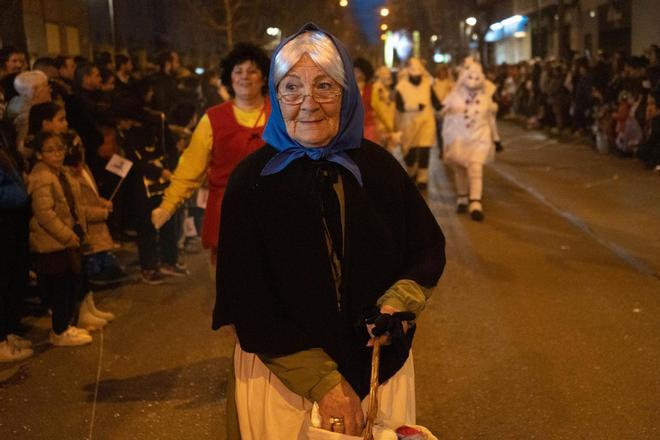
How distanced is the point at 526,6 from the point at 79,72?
34350 mm

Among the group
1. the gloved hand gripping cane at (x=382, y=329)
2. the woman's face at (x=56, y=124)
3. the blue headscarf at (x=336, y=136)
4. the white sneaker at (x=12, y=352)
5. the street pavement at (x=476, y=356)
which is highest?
the blue headscarf at (x=336, y=136)

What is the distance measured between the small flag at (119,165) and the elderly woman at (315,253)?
535cm

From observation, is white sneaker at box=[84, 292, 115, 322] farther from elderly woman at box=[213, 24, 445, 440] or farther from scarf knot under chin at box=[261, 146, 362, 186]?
scarf knot under chin at box=[261, 146, 362, 186]

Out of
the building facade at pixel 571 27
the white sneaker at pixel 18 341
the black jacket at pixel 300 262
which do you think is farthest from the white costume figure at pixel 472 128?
the building facade at pixel 571 27

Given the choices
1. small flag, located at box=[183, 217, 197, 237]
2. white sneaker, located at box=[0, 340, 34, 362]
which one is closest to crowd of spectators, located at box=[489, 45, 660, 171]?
small flag, located at box=[183, 217, 197, 237]

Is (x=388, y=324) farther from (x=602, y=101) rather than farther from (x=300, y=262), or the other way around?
(x=602, y=101)

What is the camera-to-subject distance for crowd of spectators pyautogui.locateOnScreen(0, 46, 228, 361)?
6047 millimetres

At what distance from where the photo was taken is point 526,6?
135 ft

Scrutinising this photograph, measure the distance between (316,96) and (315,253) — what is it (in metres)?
0.46

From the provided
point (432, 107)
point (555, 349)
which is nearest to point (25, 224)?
point (555, 349)

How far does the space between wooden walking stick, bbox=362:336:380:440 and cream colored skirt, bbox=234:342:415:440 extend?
238mm

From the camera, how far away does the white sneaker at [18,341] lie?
6.18 meters

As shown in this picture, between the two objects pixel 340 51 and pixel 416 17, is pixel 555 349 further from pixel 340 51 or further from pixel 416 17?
pixel 416 17

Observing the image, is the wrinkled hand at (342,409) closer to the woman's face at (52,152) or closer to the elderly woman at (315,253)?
the elderly woman at (315,253)
